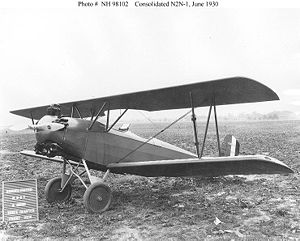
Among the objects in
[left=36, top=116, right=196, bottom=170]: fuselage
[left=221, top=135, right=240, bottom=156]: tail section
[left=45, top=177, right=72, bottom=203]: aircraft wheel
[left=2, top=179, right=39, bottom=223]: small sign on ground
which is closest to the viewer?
[left=2, top=179, right=39, bottom=223]: small sign on ground

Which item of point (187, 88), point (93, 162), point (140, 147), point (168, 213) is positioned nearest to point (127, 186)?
point (140, 147)

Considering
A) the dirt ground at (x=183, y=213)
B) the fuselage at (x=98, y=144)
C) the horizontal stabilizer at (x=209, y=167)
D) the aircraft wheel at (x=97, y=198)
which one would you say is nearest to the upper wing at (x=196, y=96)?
the fuselage at (x=98, y=144)

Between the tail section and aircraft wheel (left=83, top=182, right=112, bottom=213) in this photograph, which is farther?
the tail section

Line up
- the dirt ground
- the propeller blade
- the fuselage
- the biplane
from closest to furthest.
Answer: the dirt ground < the biplane < the propeller blade < the fuselage

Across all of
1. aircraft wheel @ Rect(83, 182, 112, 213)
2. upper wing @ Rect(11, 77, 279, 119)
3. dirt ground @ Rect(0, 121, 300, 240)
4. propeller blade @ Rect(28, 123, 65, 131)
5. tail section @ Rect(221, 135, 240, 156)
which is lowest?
dirt ground @ Rect(0, 121, 300, 240)

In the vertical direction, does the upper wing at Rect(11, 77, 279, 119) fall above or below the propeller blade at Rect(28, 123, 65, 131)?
above

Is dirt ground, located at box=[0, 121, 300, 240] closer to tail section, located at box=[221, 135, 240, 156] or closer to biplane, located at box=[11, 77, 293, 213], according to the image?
biplane, located at box=[11, 77, 293, 213]

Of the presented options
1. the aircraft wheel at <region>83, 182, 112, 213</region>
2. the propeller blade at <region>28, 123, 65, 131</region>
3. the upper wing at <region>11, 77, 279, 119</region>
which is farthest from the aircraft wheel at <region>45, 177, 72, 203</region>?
the upper wing at <region>11, 77, 279, 119</region>
